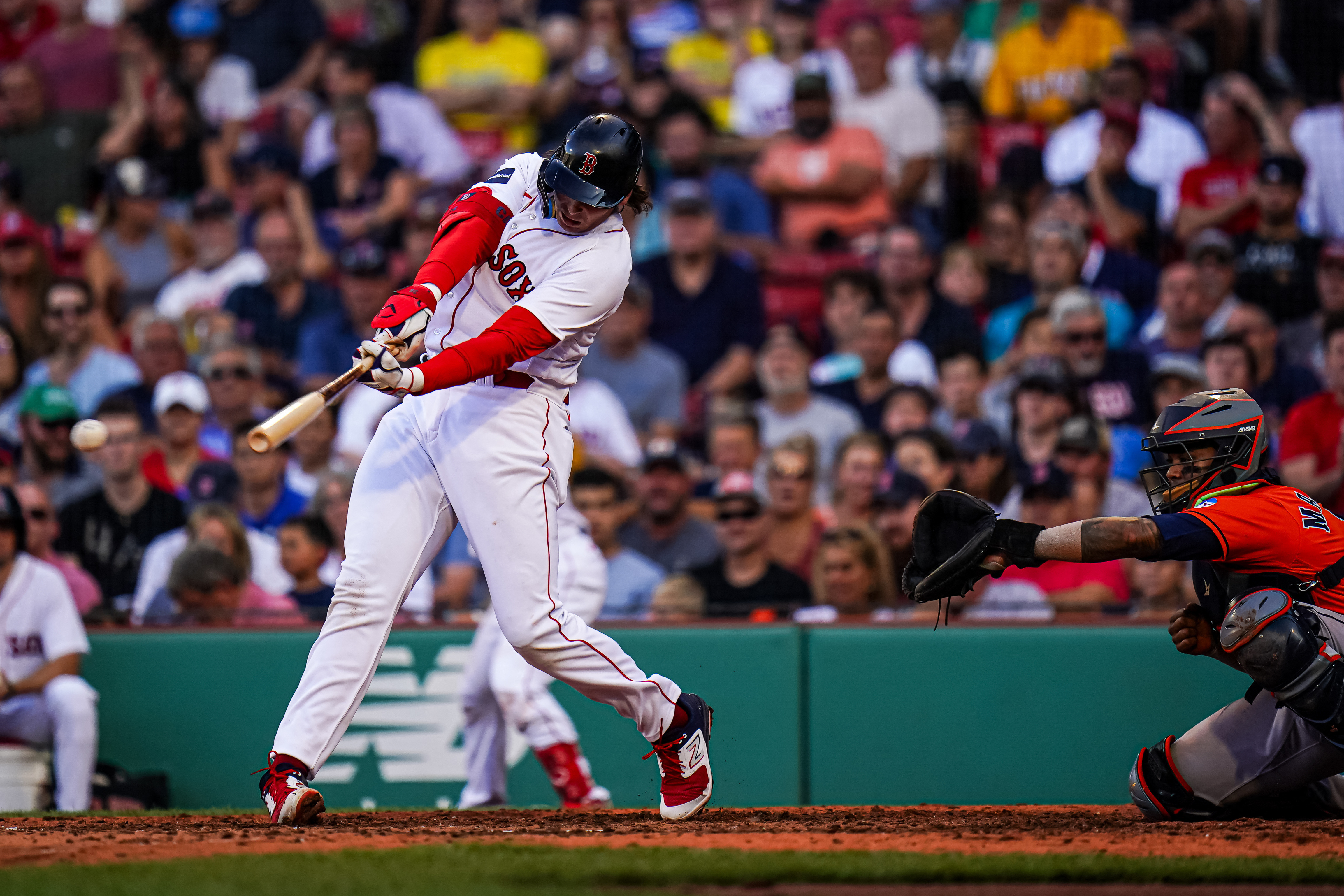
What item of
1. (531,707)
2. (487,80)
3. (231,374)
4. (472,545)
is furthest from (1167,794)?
(487,80)

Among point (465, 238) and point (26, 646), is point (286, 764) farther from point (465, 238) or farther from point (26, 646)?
point (26, 646)

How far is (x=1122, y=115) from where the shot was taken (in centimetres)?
937

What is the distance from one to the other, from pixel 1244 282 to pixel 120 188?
717 cm

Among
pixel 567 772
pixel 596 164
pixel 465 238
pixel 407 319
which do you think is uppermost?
pixel 596 164

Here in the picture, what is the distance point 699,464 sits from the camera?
8.75 metres

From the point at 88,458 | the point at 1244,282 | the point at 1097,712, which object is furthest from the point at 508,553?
the point at 1244,282

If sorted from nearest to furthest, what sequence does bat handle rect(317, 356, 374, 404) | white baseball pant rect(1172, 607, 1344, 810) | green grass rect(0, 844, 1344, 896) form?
green grass rect(0, 844, 1344, 896) < bat handle rect(317, 356, 374, 404) < white baseball pant rect(1172, 607, 1344, 810)

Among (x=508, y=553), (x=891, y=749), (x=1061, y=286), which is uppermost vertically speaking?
(x=1061, y=286)

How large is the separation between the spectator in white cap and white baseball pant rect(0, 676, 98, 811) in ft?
5.69

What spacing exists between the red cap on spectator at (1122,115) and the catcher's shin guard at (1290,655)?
5.28 m

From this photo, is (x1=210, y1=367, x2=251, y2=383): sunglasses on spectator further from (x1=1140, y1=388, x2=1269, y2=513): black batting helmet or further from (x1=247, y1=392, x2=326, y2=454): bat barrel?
(x1=1140, y1=388, x2=1269, y2=513): black batting helmet

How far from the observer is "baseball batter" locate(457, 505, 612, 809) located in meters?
6.53

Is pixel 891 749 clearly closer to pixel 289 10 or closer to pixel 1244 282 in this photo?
pixel 1244 282

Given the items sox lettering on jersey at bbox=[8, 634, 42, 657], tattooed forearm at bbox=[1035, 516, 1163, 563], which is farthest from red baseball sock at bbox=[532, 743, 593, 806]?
tattooed forearm at bbox=[1035, 516, 1163, 563]
